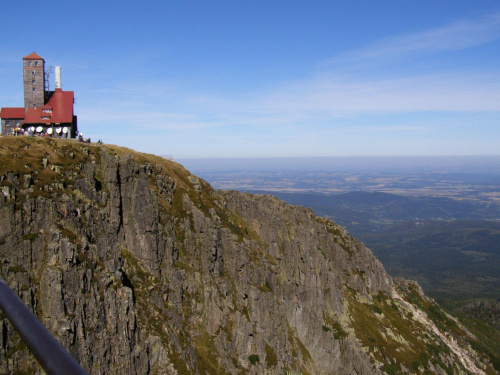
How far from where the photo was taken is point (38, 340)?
4.72 metres

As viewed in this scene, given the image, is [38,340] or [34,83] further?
[34,83]

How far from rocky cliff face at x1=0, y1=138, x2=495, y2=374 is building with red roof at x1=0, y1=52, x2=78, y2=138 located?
1406cm

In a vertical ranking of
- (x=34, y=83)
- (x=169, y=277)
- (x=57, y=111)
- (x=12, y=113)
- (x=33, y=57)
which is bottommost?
(x=169, y=277)

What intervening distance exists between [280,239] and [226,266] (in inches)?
1305

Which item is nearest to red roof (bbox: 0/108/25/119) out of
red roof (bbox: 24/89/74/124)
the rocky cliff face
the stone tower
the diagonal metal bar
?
the stone tower

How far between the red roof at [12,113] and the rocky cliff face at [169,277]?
22578 mm

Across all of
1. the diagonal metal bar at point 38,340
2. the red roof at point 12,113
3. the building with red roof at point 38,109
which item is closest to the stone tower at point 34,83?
the building with red roof at point 38,109

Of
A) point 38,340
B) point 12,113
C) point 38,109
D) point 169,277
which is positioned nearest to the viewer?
point 38,340

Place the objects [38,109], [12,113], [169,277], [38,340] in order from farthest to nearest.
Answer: [38,109] < [12,113] < [169,277] < [38,340]

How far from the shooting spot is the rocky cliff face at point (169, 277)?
57125 mm

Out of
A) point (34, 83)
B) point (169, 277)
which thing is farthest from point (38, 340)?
point (34, 83)

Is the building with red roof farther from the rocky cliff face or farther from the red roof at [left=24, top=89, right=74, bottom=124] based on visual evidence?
the rocky cliff face

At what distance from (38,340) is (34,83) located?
101 meters

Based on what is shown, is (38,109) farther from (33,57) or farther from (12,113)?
(33,57)
